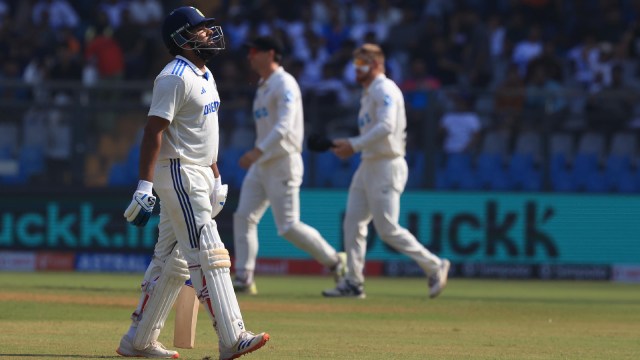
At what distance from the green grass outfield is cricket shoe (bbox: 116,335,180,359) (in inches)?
3.9

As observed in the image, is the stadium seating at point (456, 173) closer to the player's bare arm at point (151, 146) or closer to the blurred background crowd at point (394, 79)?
the blurred background crowd at point (394, 79)

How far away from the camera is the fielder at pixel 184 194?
730cm

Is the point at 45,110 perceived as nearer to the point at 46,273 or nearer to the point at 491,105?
the point at 46,273

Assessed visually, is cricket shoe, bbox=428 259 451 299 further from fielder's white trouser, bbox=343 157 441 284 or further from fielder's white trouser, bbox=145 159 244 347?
fielder's white trouser, bbox=145 159 244 347

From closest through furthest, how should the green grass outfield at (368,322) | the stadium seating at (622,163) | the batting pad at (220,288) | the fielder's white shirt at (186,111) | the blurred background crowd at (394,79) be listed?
1. the batting pad at (220,288)
2. the fielder's white shirt at (186,111)
3. the green grass outfield at (368,322)
4. the stadium seating at (622,163)
5. the blurred background crowd at (394,79)

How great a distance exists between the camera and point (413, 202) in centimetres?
1855

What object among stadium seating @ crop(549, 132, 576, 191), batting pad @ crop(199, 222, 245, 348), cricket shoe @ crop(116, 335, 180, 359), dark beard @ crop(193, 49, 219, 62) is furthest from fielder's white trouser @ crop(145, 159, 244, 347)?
stadium seating @ crop(549, 132, 576, 191)

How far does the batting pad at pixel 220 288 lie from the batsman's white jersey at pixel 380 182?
553 cm

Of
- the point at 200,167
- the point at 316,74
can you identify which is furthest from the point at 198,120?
the point at 316,74

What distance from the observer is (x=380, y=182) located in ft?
42.7

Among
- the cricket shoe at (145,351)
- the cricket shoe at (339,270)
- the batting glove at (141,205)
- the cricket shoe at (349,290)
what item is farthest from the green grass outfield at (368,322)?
the batting glove at (141,205)

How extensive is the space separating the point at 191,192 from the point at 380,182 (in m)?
5.71

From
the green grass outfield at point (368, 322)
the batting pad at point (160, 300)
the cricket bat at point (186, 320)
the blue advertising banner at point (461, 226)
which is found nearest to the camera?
the batting pad at point (160, 300)

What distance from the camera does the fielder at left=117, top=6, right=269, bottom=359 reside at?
24.0 feet
